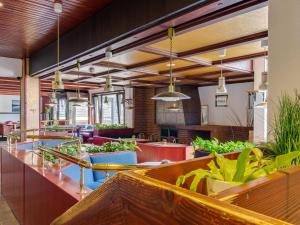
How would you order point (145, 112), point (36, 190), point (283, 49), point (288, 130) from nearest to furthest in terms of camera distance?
1. point (288, 130)
2. point (283, 49)
3. point (36, 190)
4. point (145, 112)

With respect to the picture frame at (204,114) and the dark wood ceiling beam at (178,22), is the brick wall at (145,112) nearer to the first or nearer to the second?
the picture frame at (204,114)

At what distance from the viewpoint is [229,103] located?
10.1 m

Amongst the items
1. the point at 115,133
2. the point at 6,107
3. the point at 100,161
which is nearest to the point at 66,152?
the point at 100,161

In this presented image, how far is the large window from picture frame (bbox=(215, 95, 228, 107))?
490 centimetres

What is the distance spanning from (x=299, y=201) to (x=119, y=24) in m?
2.88

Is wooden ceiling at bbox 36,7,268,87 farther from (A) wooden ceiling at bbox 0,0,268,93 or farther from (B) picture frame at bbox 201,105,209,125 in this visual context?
(B) picture frame at bbox 201,105,209,125

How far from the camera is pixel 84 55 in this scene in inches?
166

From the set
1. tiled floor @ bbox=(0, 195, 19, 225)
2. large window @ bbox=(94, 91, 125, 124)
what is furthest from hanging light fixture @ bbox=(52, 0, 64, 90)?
large window @ bbox=(94, 91, 125, 124)

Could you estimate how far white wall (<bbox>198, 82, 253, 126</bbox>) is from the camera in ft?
31.0

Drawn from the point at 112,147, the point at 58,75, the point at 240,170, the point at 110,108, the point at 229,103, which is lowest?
the point at 112,147

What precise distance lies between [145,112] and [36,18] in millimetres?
8790

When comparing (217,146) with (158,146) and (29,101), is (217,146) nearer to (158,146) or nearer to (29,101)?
(158,146)

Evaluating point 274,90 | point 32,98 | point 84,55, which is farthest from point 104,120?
point 274,90

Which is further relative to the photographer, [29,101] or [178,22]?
[29,101]
